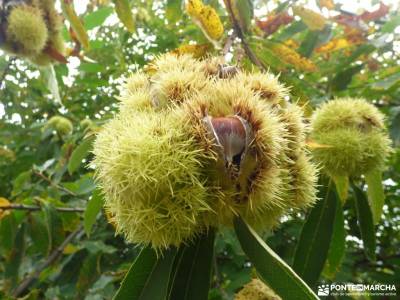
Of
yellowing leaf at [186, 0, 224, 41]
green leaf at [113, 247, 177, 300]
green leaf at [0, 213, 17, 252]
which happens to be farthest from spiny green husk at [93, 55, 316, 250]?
green leaf at [0, 213, 17, 252]

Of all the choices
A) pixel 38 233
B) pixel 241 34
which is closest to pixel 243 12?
pixel 241 34

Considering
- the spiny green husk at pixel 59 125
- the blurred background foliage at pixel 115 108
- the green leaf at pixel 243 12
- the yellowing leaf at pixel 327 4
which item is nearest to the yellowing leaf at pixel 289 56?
the blurred background foliage at pixel 115 108

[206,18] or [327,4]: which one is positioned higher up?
[327,4]

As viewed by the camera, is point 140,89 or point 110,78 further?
point 110,78

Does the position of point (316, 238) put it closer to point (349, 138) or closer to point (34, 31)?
point (349, 138)

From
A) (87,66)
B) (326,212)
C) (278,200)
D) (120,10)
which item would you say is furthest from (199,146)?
(87,66)

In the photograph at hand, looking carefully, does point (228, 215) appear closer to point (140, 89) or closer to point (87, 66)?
point (140, 89)
